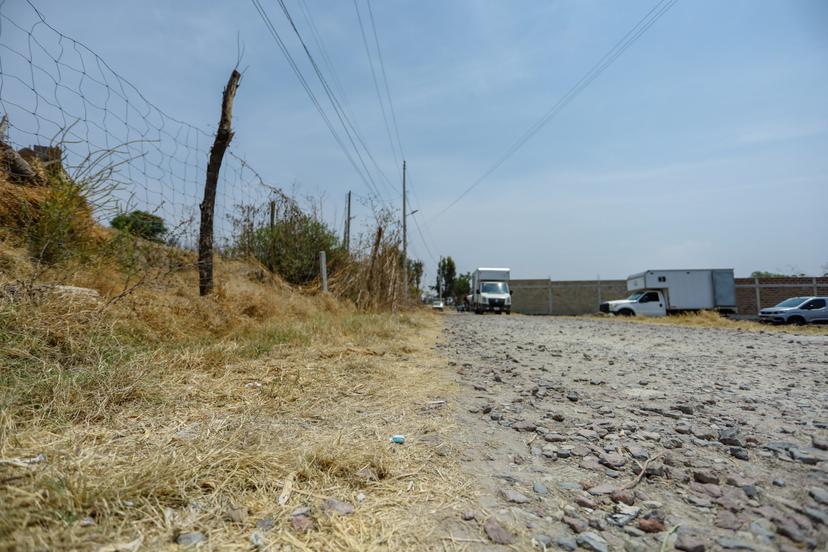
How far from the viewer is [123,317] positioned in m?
3.14

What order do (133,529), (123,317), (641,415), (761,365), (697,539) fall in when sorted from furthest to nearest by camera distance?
1. (761,365)
2. (123,317)
3. (641,415)
4. (697,539)
5. (133,529)

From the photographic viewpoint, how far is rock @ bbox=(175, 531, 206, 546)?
1110 millimetres

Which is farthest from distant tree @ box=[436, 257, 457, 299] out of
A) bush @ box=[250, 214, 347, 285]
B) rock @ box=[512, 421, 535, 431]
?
rock @ box=[512, 421, 535, 431]

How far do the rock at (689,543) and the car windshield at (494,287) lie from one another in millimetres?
24938

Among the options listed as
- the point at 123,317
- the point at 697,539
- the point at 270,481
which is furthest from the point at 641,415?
the point at 123,317

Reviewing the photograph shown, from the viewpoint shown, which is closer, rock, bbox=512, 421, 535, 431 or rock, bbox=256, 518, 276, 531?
rock, bbox=256, 518, 276, 531

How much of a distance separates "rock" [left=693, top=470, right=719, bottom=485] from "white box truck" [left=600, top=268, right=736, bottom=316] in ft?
76.2

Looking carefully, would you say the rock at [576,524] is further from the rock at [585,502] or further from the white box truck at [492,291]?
the white box truck at [492,291]

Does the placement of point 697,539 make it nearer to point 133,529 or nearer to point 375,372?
point 133,529

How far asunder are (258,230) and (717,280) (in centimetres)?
2498

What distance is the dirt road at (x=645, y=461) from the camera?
1285mm

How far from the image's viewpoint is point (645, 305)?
73.2 feet

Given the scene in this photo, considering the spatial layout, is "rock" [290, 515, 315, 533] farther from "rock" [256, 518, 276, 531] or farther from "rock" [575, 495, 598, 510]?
"rock" [575, 495, 598, 510]

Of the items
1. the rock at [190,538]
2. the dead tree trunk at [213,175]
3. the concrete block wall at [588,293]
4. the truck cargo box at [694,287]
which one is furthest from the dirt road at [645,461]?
the concrete block wall at [588,293]
